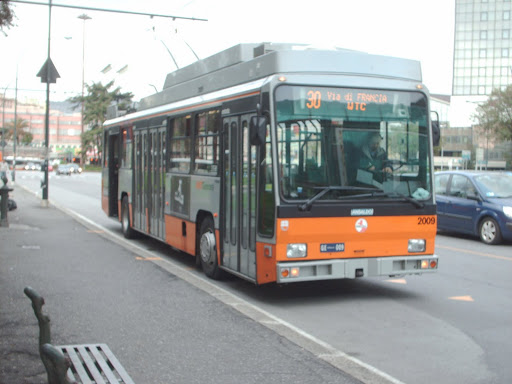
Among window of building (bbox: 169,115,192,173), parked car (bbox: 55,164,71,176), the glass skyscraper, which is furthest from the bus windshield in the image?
the glass skyscraper

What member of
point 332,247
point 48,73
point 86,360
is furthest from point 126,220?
point 48,73

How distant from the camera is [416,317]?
315 inches

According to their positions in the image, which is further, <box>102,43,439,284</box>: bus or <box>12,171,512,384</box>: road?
<box>102,43,439,284</box>: bus

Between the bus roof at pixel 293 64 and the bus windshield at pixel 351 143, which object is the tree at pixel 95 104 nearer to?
the bus roof at pixel 293 64

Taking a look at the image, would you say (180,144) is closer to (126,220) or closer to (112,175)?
(126,220)

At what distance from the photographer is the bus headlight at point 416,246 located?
8.84 meters

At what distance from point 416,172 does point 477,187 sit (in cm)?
775

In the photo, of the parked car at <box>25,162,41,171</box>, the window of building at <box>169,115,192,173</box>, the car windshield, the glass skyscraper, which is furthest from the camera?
the glass skyscraper

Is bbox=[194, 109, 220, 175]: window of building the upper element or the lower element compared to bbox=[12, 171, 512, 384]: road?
upper

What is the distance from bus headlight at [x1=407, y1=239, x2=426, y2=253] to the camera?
29.0 ft

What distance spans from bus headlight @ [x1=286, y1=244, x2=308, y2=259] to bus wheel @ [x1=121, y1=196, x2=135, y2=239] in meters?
8.10

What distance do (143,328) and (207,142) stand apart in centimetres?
390

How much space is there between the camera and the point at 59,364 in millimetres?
3674

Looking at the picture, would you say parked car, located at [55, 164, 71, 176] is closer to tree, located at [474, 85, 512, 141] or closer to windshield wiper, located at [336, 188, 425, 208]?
tree, located at [474, 85, 512, 141]
